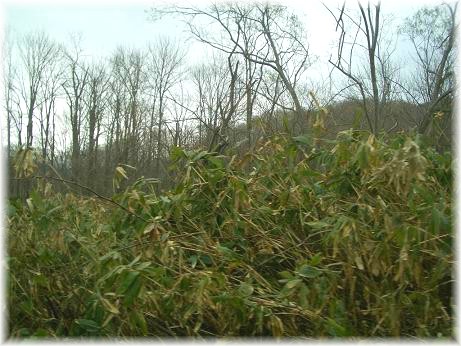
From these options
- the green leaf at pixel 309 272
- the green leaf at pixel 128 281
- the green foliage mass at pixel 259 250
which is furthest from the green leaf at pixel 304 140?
the green leaf at pixel 128 281

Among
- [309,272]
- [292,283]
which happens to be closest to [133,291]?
[292,283]

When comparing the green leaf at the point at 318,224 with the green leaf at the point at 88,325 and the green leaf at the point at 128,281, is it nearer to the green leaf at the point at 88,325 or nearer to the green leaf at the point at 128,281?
the green leaf at the point at 128,281

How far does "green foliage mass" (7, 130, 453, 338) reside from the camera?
2.37 metres

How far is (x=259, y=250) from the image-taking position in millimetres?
2797

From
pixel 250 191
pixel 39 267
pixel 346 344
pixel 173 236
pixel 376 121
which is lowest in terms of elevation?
pixel 346 344

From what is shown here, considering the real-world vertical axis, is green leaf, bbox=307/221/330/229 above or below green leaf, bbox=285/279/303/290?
above

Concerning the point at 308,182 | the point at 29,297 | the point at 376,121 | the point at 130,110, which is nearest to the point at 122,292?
the point at 29,297

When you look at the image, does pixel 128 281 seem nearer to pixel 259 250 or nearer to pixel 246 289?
pixel 246 289

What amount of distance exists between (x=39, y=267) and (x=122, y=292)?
86 centimetres

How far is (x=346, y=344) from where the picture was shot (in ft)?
7.32

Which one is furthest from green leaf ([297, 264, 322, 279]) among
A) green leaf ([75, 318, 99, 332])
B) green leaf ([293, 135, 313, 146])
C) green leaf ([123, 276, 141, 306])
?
green leaf ([75, 318, 99, 332])

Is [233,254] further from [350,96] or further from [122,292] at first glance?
[350,96]

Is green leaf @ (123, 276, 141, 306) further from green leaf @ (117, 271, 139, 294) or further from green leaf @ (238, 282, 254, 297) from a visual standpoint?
green leaf @ (238, 282, 254, 297)

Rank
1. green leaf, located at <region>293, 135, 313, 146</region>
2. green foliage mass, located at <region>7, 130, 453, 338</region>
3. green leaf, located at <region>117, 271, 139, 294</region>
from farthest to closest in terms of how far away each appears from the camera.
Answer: green leaf, located at <region>293, 135, 313, 146</region>
green foliage mass, located at <region>7, 130, 453, 338</region>
green leaf, located at <region>117, 271, 139, 294</region>
